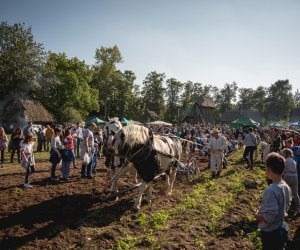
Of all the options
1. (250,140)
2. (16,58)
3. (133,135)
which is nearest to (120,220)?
(133,135)

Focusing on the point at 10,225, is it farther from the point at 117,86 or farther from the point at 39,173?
the point at 117,86

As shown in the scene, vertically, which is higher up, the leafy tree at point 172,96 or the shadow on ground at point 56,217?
the leafy tree at point 172,96

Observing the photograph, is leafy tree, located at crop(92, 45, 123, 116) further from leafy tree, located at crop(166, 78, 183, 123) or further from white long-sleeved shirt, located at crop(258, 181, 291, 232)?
white long-sleeved shirt, located at crop(258, 181, 291, 232)

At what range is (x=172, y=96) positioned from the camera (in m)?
84.3

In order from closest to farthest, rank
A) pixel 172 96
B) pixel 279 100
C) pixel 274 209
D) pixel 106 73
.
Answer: pixel 274 209 < pixel 106 73 < pixel 172 96 < pixel 279 100

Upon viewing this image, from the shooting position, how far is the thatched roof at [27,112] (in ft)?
129

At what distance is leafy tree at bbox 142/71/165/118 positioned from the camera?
77.3 metres

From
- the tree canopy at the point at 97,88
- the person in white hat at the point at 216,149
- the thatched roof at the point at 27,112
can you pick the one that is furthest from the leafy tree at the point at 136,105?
the person in white hat at the point at 216,149

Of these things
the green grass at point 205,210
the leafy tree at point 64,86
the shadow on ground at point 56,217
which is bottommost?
the green grass at point 205,210

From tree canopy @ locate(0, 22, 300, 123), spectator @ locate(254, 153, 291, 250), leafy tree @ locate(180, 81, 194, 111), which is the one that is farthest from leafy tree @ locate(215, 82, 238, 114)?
spectator @ locate(254, 153, 291, 250)

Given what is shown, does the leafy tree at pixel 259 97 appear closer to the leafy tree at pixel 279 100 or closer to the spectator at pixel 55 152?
the leafy tree at pixel 279 100

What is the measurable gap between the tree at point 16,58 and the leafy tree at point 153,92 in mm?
41051

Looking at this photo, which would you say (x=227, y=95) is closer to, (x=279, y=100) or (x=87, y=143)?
(x=279, y=100)

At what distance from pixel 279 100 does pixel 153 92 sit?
46.6 m
